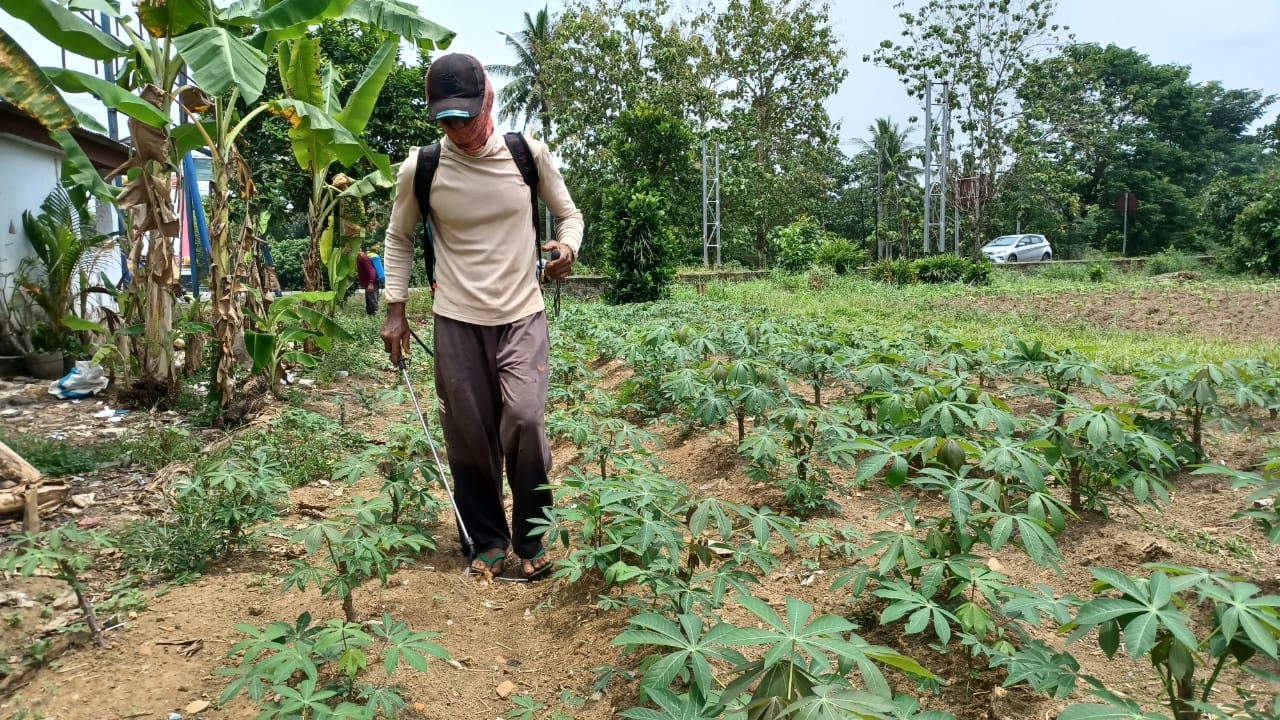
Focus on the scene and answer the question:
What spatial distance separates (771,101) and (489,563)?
26422 mm

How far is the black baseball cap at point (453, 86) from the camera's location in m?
2.83

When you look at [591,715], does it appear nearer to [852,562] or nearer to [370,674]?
[370,674]

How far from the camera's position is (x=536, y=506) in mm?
3143

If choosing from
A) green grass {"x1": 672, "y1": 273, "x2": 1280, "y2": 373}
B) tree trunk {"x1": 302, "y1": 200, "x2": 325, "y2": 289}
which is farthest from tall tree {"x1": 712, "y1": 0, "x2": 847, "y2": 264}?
tree trunk {"x1": 302, "y1": 200, "x2": 325, "y2": 289}

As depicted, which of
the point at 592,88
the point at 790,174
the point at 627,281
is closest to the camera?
the point at 627,281

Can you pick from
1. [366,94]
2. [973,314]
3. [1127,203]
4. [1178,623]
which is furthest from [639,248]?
[1127,203]

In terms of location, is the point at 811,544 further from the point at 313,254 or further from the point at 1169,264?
the point at 1169,264

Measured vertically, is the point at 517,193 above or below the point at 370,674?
above

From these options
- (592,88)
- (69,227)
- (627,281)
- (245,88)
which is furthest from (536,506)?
(592,88)

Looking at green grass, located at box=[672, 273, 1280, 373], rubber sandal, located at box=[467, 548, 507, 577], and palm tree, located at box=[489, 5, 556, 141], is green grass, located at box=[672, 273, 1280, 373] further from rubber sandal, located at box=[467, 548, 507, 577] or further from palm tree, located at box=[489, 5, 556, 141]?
palm tree, located at box=[489, 5, 556, 141]

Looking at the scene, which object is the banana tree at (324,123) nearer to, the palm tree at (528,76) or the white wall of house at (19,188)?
the white wall of house at (19,188)

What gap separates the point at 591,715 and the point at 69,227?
25.7 feet

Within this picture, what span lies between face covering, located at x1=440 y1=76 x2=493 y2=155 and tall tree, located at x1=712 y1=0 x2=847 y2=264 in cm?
2126

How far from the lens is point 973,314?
1059 centimetres
